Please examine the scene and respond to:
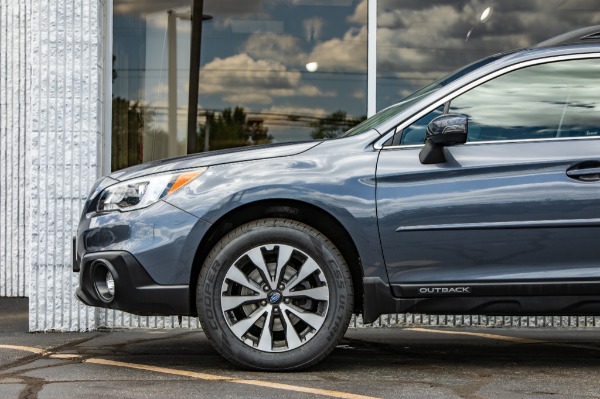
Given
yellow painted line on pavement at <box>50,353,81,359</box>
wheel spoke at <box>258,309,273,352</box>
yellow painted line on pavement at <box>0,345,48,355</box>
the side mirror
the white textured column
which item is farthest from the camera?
the white textured column

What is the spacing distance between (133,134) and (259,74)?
3.67 ft

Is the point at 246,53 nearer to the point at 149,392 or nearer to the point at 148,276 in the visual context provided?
the point at 148,276

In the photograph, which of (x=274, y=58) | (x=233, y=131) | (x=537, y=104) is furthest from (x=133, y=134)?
(x=537, y=104)

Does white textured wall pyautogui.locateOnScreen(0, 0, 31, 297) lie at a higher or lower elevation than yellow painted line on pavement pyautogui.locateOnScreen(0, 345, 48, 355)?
higher

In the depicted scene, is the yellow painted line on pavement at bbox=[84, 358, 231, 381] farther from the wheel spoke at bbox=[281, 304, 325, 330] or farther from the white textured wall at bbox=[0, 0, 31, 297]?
the white textured wall at bbox=[0, 0, 31, 297]

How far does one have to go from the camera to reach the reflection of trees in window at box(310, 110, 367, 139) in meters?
8.64

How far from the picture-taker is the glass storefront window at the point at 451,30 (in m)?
8.73

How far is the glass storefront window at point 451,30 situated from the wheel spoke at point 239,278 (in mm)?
3398

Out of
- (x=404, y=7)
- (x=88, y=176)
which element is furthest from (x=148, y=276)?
(x=404, y=7)

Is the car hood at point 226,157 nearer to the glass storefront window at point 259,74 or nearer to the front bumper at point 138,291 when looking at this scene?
the front bumper at point 138,291

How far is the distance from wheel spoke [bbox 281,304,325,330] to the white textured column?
286cm

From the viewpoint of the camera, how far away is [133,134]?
8.73 meters

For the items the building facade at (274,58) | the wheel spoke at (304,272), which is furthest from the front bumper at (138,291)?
the building facade at (274,58)

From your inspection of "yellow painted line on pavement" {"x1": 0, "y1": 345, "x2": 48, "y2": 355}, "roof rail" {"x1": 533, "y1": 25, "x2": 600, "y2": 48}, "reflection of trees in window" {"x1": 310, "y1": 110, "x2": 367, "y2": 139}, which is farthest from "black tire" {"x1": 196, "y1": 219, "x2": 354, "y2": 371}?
"reflection of trees in window" {"x1": 310, "y1": 110, "x2": 367, "y2": 139}
